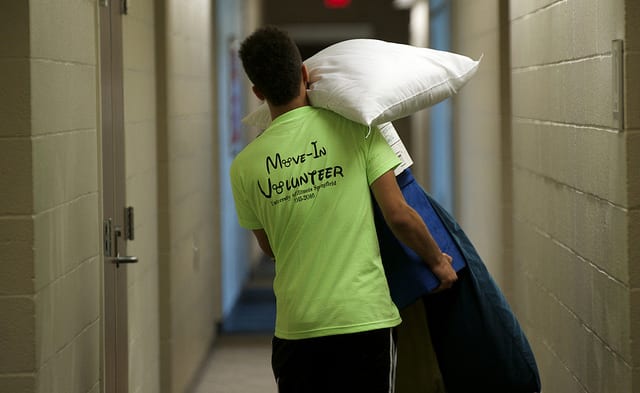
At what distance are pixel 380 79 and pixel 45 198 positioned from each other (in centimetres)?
89

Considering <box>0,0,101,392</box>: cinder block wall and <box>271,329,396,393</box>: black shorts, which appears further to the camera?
<box>271,329,396,393</box>: black shorts

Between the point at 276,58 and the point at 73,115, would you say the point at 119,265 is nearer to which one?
the point at 73,115

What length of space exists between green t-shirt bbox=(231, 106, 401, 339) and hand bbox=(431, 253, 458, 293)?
147 mm

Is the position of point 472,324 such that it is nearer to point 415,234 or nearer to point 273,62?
point 415,234

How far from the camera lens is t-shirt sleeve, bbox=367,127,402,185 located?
2576 millimetres

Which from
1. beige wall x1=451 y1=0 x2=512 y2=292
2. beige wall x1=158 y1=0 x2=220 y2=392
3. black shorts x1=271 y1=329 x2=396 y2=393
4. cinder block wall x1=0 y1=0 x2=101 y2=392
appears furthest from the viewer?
beige wall x1=451 y1=0 x2=512 y2=292

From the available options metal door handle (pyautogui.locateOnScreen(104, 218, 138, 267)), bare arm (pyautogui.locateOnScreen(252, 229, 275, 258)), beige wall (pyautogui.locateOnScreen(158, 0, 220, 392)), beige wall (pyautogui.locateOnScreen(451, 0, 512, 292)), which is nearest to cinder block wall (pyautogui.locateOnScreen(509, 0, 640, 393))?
beige wall (pyautogui.locateOnScreen(451, 0, 512, 292))

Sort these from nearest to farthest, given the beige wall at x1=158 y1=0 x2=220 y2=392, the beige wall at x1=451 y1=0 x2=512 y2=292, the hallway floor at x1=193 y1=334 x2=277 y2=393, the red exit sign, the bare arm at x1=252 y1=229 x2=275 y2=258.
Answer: the bare arm at x1=252 y1=229 x2=275 y2=258, the beige wall at x1=158 y1=0 x2=220 y2=392, the beige wall at x1=451 y1=0 x2=512 y2=292, the hallway floor at x1=193 y1=334 x2=277 y2=393, the red exit sign

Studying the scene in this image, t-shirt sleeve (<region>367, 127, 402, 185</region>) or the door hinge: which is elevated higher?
t-shirt sleeve (<region>367, 127, 402, 185</region>)

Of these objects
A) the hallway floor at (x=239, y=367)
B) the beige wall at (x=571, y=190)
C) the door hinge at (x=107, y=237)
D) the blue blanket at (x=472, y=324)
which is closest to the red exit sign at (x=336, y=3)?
the hallway floor at (x=239, y=367)

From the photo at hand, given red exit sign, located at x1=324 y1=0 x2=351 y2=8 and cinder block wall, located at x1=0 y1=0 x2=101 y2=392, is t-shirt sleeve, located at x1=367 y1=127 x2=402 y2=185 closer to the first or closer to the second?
cinder block wall, located at x1=0 y1=0 x2=101 y2=392

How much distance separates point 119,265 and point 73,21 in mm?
944

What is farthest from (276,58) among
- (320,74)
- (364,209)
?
(364,209)

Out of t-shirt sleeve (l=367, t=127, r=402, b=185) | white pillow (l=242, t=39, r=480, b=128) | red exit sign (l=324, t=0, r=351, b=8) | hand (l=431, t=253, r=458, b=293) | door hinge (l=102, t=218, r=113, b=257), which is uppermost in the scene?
red exit sign (l=324, t=0, r=351, b=8)
